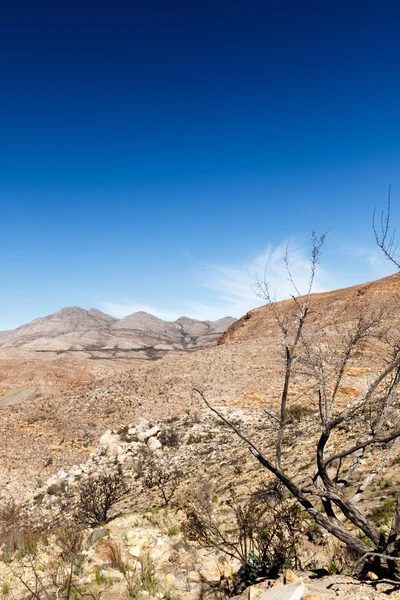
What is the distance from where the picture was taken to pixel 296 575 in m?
4.41

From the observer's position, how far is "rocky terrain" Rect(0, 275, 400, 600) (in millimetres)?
5922

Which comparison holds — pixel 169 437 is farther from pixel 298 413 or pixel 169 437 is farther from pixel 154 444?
pixel 298 413

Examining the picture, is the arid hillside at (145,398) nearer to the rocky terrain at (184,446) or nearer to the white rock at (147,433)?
the rocky terrain at (184,446)

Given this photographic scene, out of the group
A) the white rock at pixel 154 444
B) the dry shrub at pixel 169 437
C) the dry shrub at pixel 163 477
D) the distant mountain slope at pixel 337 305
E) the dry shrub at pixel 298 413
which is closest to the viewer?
the dry shrub at pixel 163 477

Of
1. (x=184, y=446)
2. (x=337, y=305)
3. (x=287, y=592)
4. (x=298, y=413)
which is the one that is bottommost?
(x=184, y=446)

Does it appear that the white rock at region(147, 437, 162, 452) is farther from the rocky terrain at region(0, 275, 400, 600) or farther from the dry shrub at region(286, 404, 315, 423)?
the dry shrub at region(286, 404, 315, 423)

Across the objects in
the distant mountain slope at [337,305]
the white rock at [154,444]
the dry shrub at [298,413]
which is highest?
the distant mountain slope at [337,305]

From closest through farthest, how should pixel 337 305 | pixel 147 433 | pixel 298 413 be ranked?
pixel 298 413
pixel 147 433
pixel 337 305

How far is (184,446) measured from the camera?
1658cm

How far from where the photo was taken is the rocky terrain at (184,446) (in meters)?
5.92

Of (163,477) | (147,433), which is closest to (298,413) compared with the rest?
(147,433)

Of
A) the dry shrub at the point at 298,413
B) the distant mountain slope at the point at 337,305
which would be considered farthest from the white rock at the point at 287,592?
the distant mountain slope at the point at 337,305

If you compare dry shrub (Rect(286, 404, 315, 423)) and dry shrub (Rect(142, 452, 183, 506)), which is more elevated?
dry shrub (Rect(286, 404, 315, 423))

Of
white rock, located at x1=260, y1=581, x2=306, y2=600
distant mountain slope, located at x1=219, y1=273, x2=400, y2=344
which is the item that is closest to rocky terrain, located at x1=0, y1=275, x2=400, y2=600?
white rock, located at x1=260, y1=581, x2=306, y2=600
